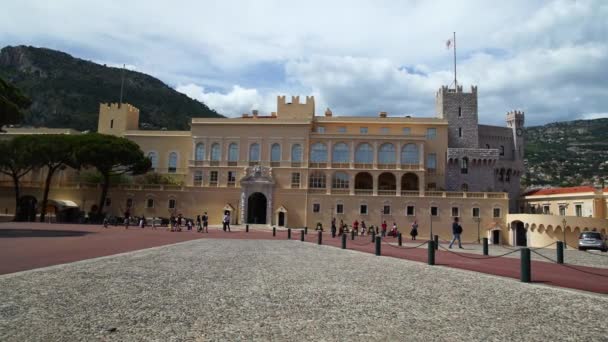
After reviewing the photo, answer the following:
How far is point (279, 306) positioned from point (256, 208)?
162ft

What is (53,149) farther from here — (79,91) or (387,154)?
(79,91)

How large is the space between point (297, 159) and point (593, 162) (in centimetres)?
12711

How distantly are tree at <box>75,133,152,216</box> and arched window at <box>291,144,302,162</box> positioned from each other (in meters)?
18.1

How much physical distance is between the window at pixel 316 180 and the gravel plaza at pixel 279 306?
41.8 m

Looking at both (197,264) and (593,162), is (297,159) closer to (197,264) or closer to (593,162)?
(197,264)

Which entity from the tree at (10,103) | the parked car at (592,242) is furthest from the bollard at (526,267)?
the tree at (10,103)

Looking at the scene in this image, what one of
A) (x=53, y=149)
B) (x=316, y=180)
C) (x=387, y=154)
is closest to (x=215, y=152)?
(x=316, y=180)

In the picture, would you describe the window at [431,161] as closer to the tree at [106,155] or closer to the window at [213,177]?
the window at [213,177]

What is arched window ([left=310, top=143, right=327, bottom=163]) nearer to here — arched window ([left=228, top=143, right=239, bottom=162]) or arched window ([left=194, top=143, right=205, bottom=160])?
arched window ([left=228, top=143, right=239, bottom=162])

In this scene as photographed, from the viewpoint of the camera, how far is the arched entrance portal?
56.9 meters

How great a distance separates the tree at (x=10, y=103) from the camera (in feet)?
103

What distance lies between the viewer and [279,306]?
899cm

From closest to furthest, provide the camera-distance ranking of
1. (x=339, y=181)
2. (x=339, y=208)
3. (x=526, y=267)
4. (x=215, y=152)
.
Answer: (x=526, y=267) < (x=339, y=208) < (x=339, y=181) < (x=215, y=152)

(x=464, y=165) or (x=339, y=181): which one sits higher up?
(x=464, y=165)
